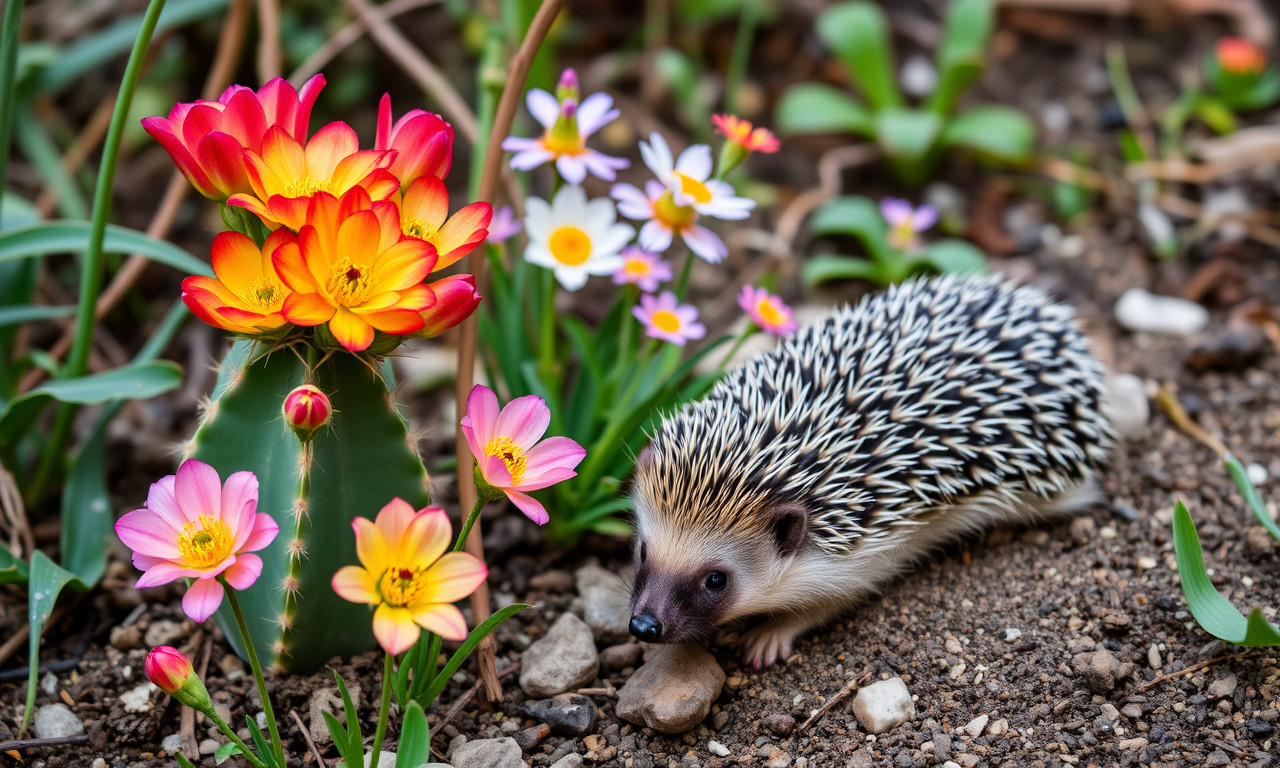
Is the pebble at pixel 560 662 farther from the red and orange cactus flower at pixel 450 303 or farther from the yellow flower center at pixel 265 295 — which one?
the yellow flower center at pixel 265 295

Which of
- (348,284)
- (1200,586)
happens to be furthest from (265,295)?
(1200,586)

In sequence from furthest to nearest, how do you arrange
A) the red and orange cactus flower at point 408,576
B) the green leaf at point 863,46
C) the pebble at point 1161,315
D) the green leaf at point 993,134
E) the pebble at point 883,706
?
1. the green leaf at point 863,46
2. the green leaf at point 993,134
3. the pebble at point 1161,315
4. the pebble at point 883,706
5. the red and orange cactus flower at point 408,576

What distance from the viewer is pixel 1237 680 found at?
331 cm

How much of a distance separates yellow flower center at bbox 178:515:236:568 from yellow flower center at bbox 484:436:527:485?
71cm

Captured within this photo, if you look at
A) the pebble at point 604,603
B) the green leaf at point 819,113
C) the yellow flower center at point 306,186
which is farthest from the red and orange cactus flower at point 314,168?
the green leaf at point 819,113

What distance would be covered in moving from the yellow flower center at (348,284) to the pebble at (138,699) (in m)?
1.63

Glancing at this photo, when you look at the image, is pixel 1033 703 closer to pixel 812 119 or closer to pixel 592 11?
pixel 812 119

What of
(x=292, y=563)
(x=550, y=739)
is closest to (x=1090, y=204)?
(x=550, y=739)

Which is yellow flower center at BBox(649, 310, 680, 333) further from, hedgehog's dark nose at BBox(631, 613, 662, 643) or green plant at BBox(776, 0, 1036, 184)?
green plant at BBox(776, 0, 1036, 184)

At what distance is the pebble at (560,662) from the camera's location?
137 inches

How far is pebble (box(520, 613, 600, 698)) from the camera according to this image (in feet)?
11.4

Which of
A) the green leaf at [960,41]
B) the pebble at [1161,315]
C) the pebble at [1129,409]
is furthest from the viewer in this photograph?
the green leaf at [960,41]

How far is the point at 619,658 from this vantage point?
3.67m

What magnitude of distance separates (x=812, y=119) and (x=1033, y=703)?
3.90 m
